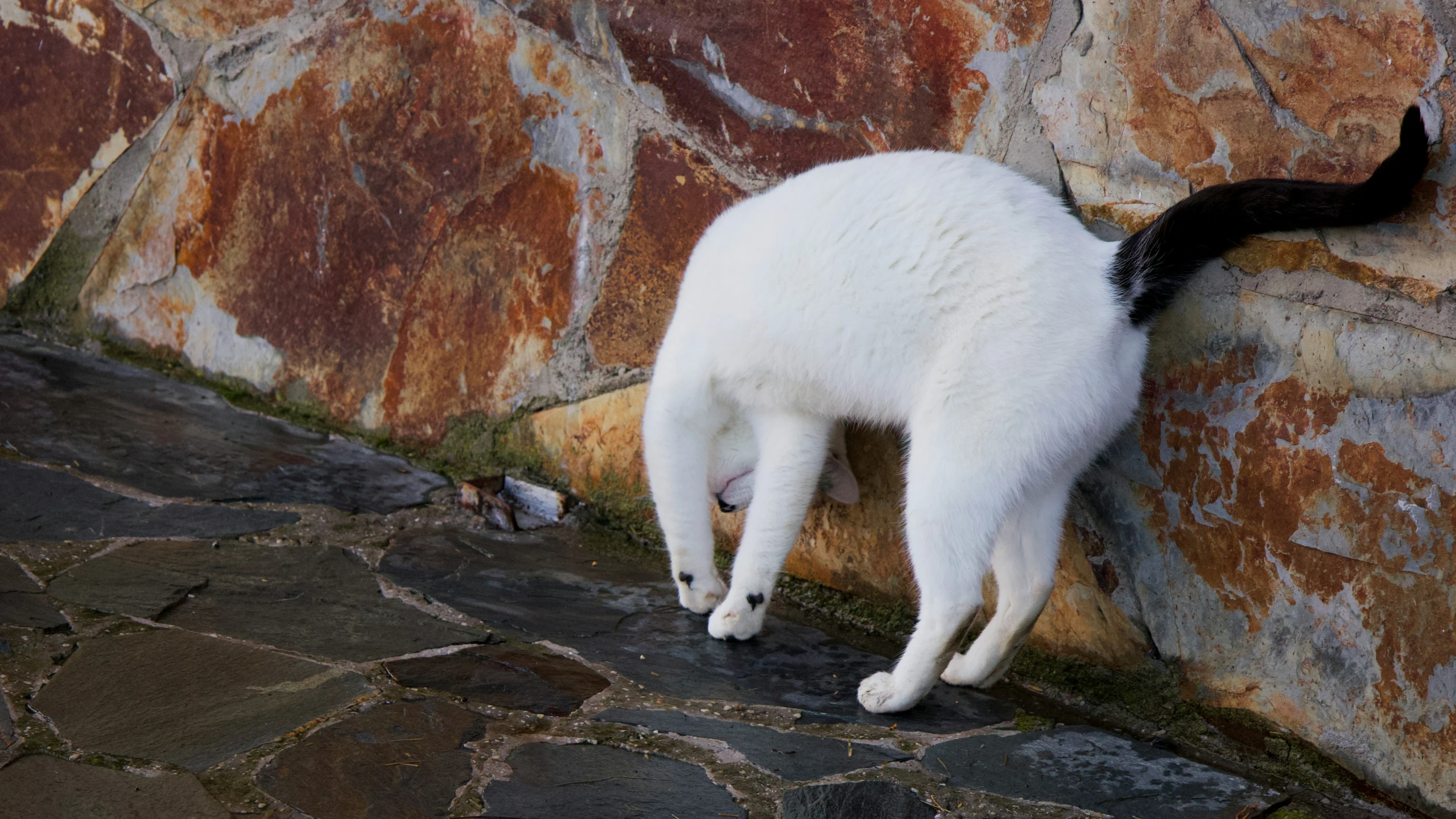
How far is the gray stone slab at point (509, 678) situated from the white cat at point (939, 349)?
1.28ft

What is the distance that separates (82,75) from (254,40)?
62 cm

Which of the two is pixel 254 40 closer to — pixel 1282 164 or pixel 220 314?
pixel 220 314

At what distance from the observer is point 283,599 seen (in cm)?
228

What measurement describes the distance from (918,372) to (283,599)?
129 centimetres

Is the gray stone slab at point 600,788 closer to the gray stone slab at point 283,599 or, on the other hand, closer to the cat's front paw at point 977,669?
the gray stone slab at point 283,599

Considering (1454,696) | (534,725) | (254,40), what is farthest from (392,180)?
(1454,696)

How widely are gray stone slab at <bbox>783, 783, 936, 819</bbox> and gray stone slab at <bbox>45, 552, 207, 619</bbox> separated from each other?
1202 mm

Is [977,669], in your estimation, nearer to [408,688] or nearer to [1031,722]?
[1031,722]

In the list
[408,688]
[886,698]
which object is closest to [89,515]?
[408,688]

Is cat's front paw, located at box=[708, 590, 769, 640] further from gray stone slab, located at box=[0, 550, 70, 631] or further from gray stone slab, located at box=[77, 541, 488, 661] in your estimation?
gray stone slab, located at box=[0, 550, 70, 631]

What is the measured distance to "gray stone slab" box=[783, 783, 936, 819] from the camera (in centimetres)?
170

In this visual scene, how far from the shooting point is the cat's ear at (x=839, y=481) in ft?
8.42

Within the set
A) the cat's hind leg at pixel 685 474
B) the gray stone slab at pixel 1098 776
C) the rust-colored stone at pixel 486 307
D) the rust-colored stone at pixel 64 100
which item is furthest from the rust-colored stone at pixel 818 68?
the rust-colored stone at pixel 64 100

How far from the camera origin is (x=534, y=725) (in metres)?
1.89
